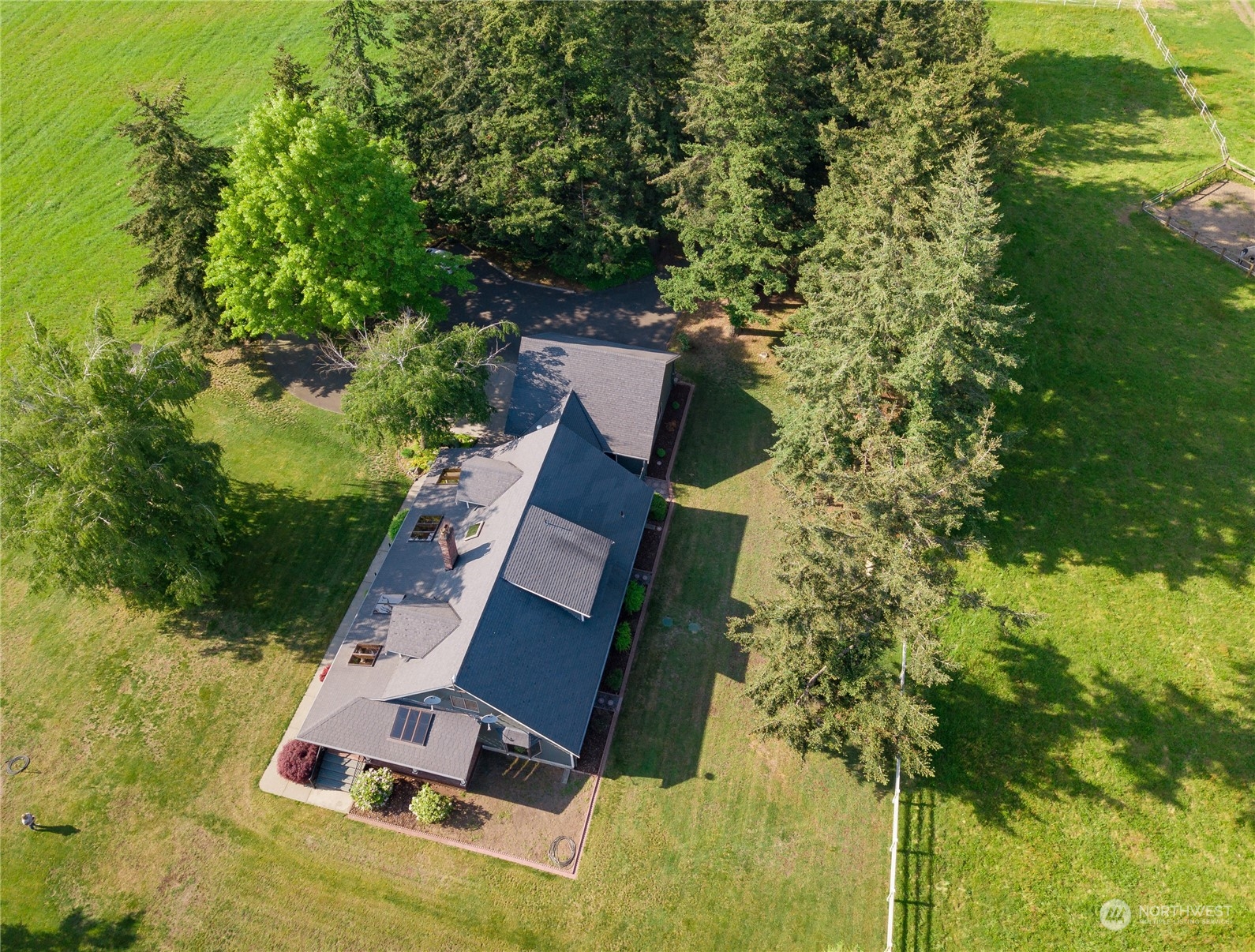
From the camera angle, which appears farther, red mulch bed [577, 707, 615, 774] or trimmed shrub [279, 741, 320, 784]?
red mulch bed [577, 707, 615, 774]

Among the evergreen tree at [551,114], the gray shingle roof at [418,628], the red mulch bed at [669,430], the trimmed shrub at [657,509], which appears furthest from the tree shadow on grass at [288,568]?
the evergreen tree at [551,114]

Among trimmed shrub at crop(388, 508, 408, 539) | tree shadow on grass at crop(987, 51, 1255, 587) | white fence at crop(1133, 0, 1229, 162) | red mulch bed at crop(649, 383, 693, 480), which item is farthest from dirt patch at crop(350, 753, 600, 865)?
white fence at crop(1133, 0, 1229, 162)

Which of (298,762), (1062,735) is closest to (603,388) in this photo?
(298,762)

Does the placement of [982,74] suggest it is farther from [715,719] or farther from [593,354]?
[715,719]

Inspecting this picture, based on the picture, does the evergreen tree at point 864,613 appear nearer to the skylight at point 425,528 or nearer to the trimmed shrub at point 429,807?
the trimmed shrub at point 429,807

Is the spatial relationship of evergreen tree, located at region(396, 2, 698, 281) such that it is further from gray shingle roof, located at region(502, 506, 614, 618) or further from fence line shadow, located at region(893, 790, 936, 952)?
fence line shadow, located at region(893, 790, 936, 952)

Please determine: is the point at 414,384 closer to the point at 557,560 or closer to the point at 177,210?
the point at 557,560

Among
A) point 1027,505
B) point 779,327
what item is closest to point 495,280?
point 779,327
